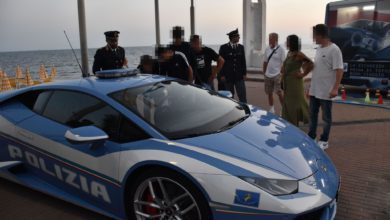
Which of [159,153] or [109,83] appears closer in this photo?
[159,153]

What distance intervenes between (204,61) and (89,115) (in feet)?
12.2

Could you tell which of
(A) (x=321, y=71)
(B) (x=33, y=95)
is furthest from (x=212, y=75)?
(B) (x=33, y=95)

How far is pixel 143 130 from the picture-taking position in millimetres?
2812

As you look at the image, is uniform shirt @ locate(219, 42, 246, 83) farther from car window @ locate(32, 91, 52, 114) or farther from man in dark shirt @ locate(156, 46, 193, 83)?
car window @ locate(32, 91, 52, 114)

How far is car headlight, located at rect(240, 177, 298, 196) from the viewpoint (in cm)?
239

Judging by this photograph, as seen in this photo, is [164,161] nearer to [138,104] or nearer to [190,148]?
[190,148]

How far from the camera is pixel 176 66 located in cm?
553

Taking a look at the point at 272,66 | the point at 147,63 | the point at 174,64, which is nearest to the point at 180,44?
the point at 174,64

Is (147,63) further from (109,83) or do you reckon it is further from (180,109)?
(180,109)

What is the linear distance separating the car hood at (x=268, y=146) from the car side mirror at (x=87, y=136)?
2.03 ft

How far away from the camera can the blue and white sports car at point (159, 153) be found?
95.7 inches

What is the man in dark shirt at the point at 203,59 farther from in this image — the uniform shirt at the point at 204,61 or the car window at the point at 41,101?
the car window at the point at 41,101

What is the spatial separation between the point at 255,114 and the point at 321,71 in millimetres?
1879

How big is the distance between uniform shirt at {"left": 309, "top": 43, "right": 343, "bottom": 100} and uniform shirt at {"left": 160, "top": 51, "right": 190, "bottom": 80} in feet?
6.30
